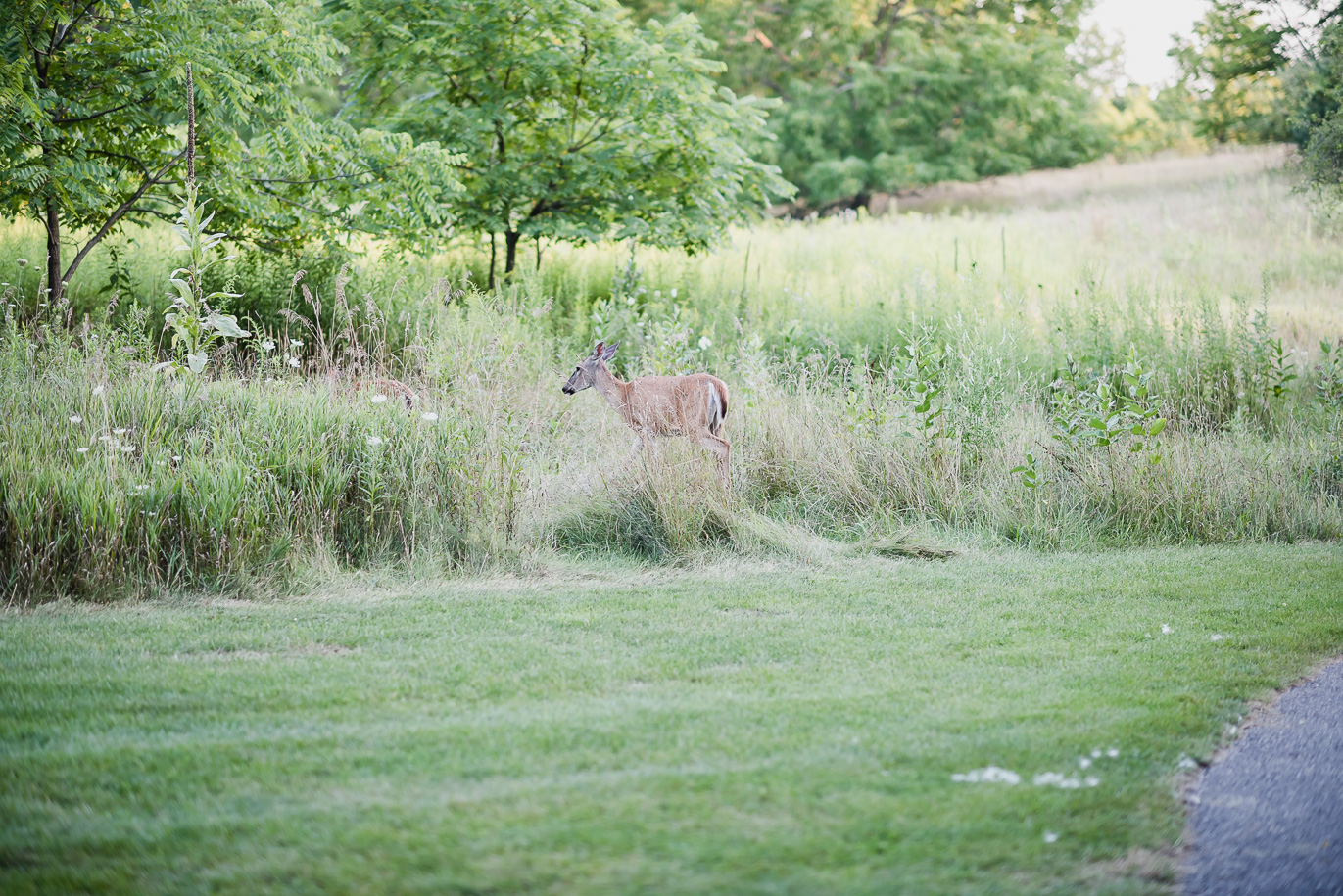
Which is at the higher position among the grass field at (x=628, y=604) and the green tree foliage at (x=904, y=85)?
the green tree foliage at (x=904, y=85)

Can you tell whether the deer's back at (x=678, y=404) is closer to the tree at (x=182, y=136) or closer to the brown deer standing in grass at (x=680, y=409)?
the brown deer standing in grass at (x=680, y=409)

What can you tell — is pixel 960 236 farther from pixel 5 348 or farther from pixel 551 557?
pixel 5 348

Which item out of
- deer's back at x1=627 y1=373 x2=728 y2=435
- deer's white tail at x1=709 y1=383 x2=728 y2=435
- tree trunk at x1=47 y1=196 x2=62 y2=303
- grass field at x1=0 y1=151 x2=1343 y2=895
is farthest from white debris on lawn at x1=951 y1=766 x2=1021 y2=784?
tree trunk at x1=47 y1=196 x2=62 y2=303

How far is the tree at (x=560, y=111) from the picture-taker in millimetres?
12773

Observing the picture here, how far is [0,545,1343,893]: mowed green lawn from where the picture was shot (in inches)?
120

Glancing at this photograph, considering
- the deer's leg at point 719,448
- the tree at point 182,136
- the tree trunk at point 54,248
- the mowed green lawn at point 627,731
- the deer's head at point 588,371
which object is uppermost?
the tree at point 182,136

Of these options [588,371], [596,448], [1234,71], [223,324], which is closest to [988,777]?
[596,448]

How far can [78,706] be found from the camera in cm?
420

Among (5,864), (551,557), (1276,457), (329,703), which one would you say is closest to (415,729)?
(329,703)

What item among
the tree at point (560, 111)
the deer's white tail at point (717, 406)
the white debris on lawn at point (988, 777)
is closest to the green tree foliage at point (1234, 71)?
the tree at point (560, 111)

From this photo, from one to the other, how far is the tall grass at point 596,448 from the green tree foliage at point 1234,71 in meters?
17.0

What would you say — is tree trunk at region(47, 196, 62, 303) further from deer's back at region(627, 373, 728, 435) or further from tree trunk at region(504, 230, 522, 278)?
deer's back at region(627, 373, 728, 435)

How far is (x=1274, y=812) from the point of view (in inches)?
140

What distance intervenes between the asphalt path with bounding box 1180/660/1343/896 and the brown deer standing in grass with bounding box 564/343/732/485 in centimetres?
440
